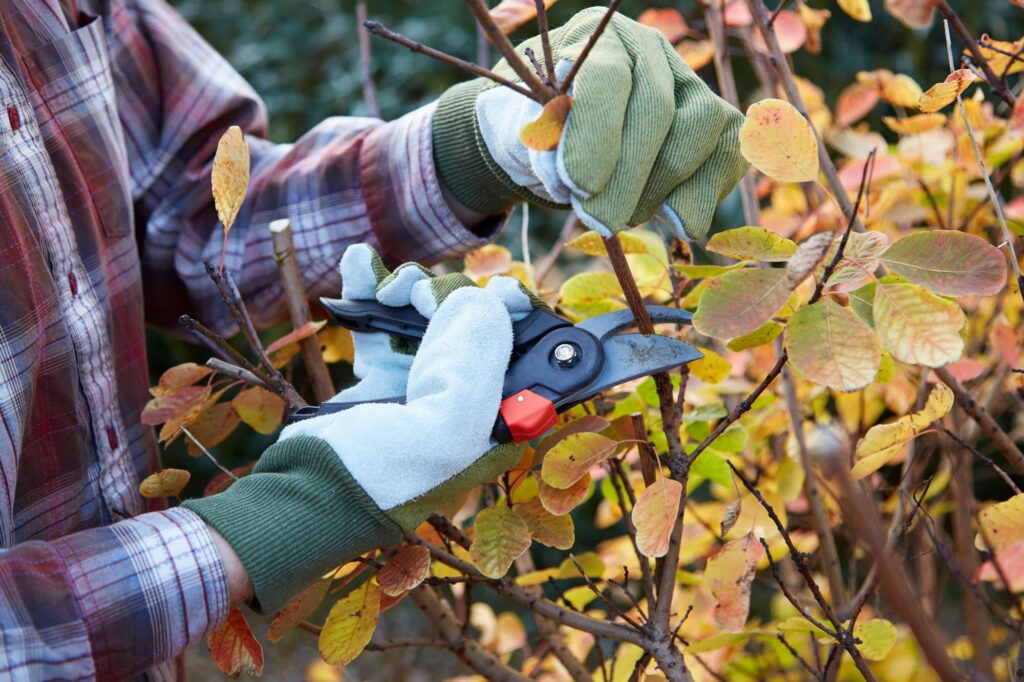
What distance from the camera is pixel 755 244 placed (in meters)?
0.82

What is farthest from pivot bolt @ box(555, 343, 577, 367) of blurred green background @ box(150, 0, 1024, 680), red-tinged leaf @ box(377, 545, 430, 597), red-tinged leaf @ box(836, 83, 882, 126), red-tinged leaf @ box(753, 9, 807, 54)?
blurred green background @ box(150, 0, 1024, 680)

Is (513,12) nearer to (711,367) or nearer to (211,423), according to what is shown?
(711,367)

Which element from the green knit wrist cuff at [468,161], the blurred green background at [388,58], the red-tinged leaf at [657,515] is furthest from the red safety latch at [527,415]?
the blurred green background at [388,58]

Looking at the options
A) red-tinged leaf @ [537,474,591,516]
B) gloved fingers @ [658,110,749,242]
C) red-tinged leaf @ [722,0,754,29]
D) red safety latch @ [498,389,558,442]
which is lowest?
red-tinged leaf @ [537,474,591,516]

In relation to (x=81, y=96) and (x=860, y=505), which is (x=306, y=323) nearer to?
(x=81, y=96)

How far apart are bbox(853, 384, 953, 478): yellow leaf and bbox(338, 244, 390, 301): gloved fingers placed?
1.55ft

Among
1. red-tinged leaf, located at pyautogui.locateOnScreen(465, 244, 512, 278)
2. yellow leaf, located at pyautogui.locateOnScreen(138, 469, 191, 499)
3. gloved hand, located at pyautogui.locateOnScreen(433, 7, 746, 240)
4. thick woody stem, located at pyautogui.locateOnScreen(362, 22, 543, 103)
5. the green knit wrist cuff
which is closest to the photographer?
thick woody stem, located at pyautogui.locateOnScreen(362, 22, 543, 103)

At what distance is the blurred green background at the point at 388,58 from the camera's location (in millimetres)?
3021

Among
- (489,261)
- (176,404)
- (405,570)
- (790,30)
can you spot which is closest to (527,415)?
(405,570)

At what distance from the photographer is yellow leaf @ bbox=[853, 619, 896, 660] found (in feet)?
3.18

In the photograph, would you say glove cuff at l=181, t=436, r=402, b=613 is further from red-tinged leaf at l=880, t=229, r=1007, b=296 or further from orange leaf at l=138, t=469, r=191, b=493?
red-tinged leaf at l=880, t=229, r=1007, b=296

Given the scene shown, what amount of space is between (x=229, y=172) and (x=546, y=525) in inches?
16.7

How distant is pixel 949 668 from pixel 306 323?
2.60 feet

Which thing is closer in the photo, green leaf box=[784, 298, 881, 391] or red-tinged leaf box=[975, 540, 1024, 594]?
green leaf box=[784, 298, 881, 391]
